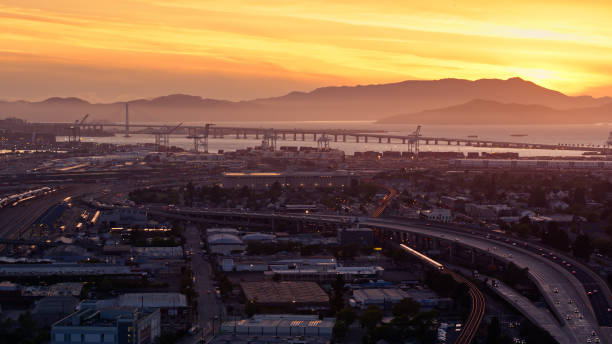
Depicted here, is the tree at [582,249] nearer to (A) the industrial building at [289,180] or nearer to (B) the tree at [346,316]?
(B) the tree at [346,316]

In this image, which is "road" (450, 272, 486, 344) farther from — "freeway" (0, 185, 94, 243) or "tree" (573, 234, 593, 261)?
"freeway" (0, 185, 94, 243)

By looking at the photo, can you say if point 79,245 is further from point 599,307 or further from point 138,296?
point 599,307

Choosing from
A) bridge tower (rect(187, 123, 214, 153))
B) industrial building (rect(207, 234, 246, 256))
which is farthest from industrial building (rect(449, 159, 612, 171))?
industrial building (rect(207, 234, 246, 256))

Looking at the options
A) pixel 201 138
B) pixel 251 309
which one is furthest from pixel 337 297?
pixel 201 138

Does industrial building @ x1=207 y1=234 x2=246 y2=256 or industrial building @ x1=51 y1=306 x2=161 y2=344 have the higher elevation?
industrial building @ x1=51 y1=306 x2=161 y2=344

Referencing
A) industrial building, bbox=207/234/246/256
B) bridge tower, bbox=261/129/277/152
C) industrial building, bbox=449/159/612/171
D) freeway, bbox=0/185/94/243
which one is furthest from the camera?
bridge tower, bbox=261/129/277/152

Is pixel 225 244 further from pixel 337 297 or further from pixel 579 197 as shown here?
pixel 579 197
